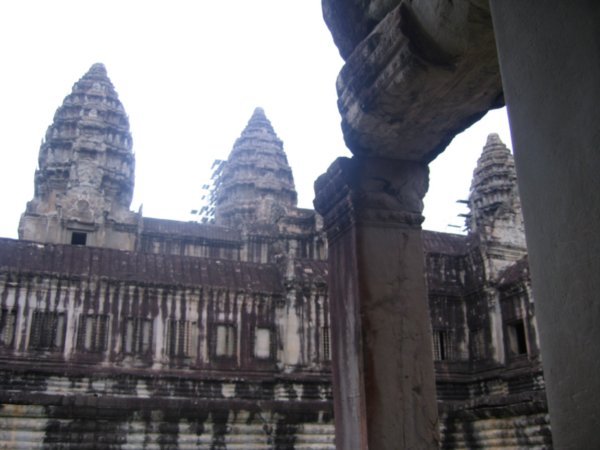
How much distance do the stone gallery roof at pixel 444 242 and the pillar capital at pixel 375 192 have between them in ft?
81.7

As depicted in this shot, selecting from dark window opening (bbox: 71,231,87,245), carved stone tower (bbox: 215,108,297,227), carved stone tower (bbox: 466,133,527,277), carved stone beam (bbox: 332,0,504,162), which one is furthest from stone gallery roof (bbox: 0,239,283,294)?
carved stone tower (bbox: 215,108,297,227)

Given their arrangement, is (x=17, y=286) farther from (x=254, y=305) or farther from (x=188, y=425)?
(x=188, y=425)

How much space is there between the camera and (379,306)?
456cm

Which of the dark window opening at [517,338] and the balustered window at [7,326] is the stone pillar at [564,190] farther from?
the dark window opening at [517,338]

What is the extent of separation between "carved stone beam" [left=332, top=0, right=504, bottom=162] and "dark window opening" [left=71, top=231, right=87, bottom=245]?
3315cm

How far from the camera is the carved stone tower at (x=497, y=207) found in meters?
26.0

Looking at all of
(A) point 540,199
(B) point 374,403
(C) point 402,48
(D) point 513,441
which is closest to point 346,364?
(B) point 374,403

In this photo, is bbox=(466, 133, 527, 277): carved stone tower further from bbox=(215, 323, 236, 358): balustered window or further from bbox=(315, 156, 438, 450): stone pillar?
bbox=(315, 156, 438, 450): stone pillar

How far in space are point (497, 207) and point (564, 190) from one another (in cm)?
3618

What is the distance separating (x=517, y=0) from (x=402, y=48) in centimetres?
164

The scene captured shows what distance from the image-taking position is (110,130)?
4366cm

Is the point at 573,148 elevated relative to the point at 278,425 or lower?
elevated

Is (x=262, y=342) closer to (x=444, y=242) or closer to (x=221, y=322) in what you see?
(x=221, y=322)

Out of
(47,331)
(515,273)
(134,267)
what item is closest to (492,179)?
(515,273)
